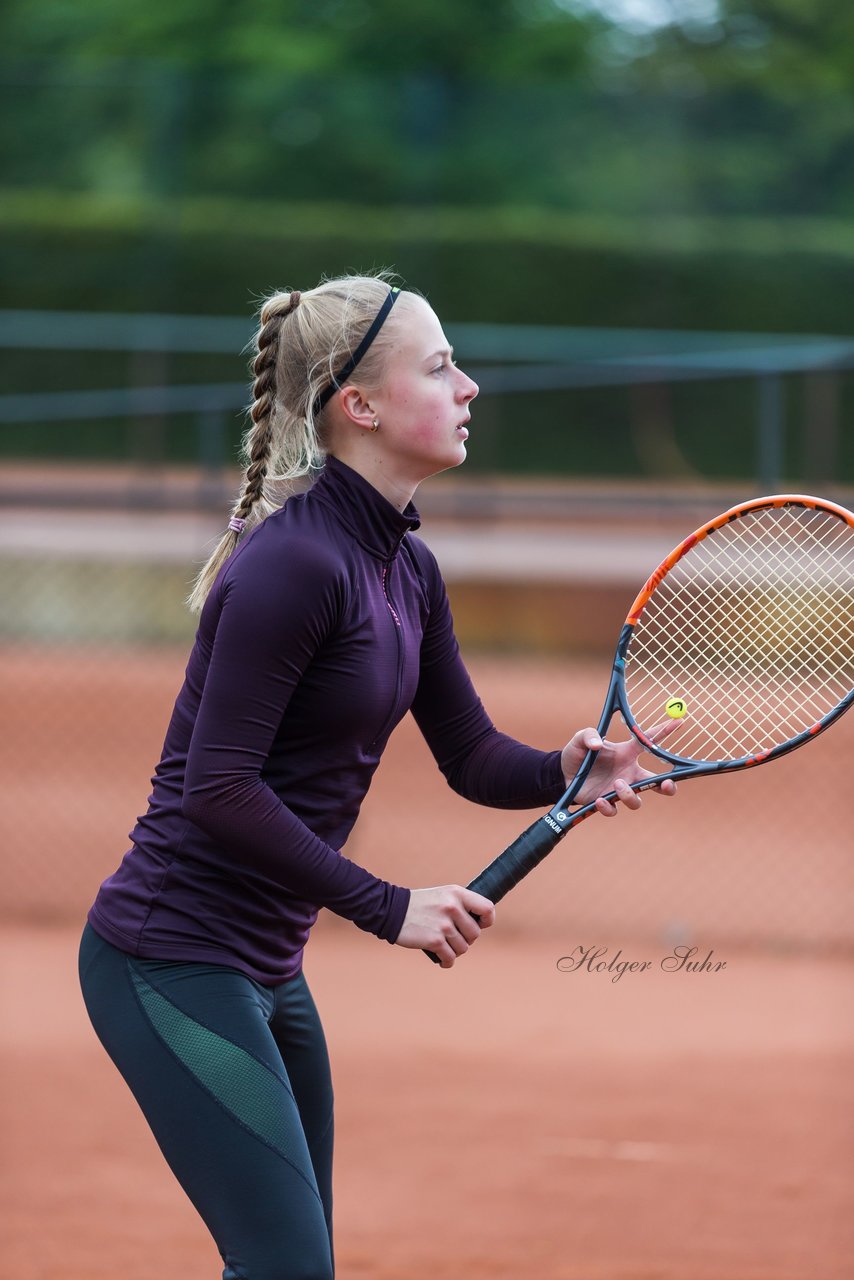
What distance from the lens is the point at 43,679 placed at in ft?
34.7

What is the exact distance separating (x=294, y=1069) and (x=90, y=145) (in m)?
14.6

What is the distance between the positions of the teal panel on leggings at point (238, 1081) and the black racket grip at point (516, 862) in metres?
0.40

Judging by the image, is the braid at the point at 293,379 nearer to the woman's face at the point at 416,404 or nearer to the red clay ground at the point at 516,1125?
the woman's face at the point at 416,404

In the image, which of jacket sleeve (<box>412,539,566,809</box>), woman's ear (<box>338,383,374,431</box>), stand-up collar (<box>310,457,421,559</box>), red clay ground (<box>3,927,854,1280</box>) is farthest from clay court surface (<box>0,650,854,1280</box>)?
woman's ear (<box>338,383,374,431</box>)

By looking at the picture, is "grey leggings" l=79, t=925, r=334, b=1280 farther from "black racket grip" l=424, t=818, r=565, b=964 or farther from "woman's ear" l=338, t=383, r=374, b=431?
"woman's ear" l=338, t=383, r=374, b=431

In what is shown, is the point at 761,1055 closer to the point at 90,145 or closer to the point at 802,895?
the point at 802,895

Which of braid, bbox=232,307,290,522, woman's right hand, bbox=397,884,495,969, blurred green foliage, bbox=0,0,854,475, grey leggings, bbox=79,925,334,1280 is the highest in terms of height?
blurred green foliage, bbox=0,0,854,475

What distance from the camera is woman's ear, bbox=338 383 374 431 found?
2.26m

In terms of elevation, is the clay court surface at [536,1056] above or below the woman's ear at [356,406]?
below

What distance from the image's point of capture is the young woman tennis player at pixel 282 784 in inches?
81.2
